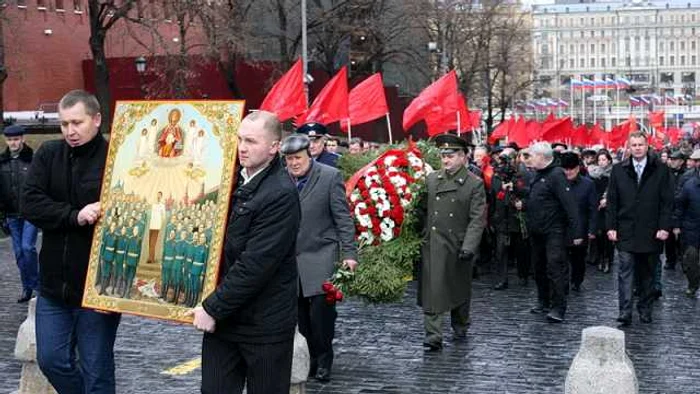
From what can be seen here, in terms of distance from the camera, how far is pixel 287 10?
39.9 meters

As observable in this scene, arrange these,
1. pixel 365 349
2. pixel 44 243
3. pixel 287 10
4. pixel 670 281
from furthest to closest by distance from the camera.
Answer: pixel 287 10 → pixel 670 281 → pixel 365 349 → pixel 44 243

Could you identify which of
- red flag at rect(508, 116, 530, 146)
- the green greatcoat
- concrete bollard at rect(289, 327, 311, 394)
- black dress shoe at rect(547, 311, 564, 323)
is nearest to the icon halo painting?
concrete bollard at rect(289, 327, 311, 394)

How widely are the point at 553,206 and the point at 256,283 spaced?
7.27m

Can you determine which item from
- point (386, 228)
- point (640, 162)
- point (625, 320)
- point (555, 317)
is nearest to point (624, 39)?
point (640, 162)

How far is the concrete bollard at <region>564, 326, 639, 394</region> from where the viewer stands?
→ 593 cm

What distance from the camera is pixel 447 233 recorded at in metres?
9.89

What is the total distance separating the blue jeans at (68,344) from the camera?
5.76 m

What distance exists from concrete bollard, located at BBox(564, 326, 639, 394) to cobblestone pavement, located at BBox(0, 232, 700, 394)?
219 cm

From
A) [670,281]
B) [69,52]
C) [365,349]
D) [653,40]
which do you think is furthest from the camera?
[653,40]

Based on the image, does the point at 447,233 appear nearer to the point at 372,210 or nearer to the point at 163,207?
the point at 372,210

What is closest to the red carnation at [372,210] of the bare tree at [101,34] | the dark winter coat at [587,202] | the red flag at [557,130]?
the dark winter coat at [587,202]

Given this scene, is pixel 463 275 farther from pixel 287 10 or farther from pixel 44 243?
pixel 287 10

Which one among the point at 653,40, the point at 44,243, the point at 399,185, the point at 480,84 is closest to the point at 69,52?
the point at 480,84

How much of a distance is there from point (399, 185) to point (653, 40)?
530 feet
